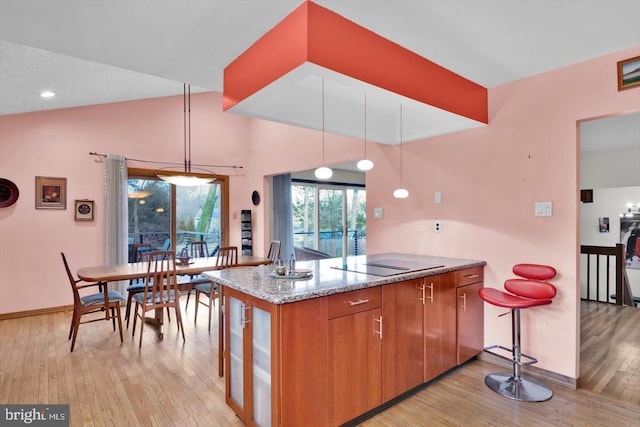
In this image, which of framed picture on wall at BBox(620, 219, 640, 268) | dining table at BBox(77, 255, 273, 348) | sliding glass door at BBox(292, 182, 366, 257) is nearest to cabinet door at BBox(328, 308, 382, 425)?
dining table at BBox(77, 255, 273, 348)

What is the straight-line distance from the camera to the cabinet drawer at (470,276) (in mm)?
2949

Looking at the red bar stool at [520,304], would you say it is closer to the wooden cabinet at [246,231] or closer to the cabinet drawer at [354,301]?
the cabinet drawer at [354,301]

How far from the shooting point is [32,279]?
4785 mm

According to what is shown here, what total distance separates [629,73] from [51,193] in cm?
663

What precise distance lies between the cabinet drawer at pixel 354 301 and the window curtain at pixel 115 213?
15.2ft

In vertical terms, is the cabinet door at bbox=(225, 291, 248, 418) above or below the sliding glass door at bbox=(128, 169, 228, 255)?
below

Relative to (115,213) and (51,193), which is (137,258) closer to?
(115,213)

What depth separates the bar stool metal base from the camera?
2.50 m

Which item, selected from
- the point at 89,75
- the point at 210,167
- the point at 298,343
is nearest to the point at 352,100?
the point at 298,343

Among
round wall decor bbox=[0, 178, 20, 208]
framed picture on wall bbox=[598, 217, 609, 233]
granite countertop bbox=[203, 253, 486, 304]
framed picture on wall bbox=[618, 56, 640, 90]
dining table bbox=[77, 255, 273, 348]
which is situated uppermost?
framed picture on wall bbox=[618, 56, 640, 90]

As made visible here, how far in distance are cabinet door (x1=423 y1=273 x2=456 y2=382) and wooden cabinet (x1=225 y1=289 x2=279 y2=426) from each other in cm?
128

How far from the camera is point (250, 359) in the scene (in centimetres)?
207

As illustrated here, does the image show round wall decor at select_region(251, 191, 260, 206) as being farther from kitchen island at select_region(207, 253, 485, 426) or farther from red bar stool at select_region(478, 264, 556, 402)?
red bar stool at select_region(478, 264, 556, 402)

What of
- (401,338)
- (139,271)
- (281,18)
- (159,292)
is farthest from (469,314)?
(139,271)
